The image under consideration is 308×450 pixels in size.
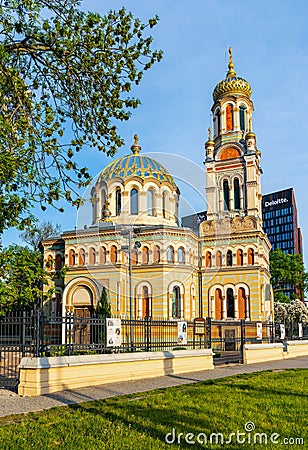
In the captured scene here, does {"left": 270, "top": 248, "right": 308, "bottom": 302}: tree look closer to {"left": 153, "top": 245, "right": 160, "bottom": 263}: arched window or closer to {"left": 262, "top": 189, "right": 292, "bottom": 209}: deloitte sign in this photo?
{"left": 153, "top": 245, "right": 160, "bottom": 263}: arched window

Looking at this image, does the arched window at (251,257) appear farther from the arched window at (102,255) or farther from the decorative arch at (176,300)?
the arched window at (102,255)

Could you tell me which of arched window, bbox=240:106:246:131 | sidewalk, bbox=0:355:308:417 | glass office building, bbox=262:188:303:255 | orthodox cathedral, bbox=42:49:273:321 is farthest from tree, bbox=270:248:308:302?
glass office building, bbox=262:188:303:255

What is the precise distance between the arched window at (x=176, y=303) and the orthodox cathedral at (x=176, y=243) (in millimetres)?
74

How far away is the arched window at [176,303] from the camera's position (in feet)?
123

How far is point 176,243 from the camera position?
38.8 metres

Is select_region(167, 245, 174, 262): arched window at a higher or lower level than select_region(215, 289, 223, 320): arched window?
higher

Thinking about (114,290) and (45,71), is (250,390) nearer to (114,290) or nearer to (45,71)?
(45,71)

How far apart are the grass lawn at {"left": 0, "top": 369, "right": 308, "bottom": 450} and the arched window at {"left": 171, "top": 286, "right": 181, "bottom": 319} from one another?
2744 cm

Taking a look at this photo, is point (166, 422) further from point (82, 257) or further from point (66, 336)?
point (82, 257)

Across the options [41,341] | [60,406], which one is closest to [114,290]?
[41,341]

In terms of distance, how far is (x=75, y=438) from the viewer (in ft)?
20.4

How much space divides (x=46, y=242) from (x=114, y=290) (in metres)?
8.96

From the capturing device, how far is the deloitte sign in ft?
360

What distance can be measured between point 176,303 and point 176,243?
14.9 ft
